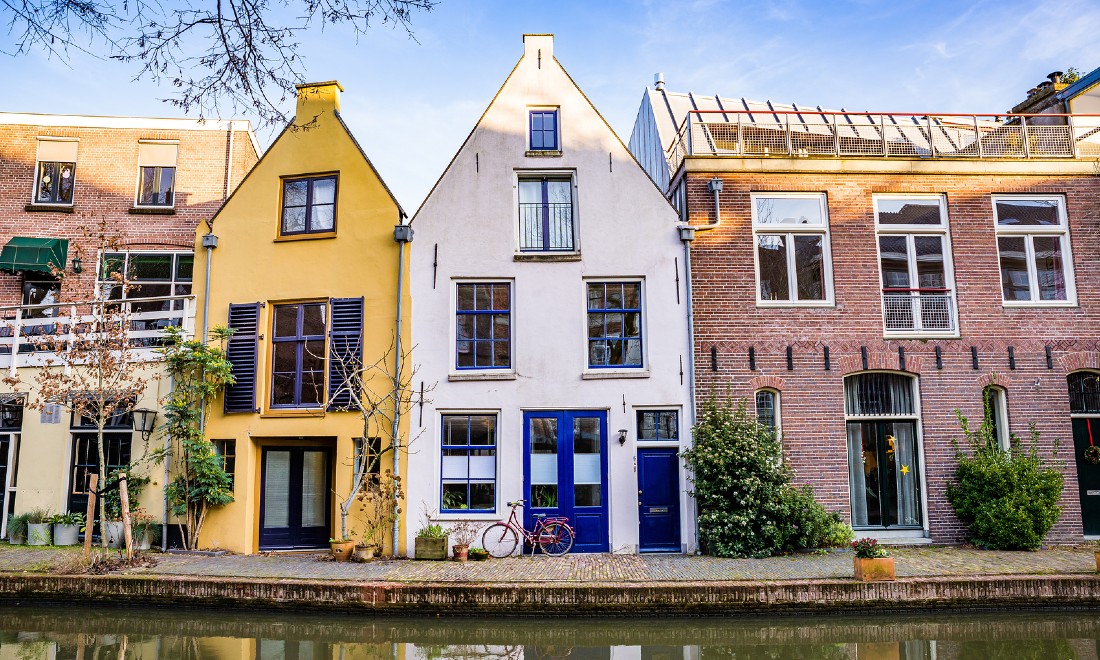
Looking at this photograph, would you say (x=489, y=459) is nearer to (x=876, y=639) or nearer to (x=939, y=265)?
(x=876, y=639)

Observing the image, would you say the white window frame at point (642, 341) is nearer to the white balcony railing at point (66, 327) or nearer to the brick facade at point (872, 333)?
the brick facade at point (872, 333)

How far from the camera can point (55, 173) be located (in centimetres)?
1688

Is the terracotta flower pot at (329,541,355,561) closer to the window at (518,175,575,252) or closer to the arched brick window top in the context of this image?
the window at (518,175,575,252)

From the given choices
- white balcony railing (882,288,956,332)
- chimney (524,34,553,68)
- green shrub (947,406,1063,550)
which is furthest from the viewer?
chimney (524,34,553,68)

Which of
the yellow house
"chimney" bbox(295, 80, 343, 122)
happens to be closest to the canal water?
the yellow house

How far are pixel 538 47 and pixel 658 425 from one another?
7525 millimetres

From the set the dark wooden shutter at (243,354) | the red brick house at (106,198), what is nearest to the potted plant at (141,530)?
the dark wooden shutter at (243,354)

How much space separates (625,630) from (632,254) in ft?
22.7

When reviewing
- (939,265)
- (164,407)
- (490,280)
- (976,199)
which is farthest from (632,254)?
(164,407)

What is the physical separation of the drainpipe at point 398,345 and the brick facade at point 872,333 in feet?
17.3

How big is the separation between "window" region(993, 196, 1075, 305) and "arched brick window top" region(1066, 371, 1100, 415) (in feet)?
4.65

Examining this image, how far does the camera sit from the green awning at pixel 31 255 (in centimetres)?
1554

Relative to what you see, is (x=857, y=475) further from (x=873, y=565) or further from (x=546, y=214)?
(x=546, y=214)

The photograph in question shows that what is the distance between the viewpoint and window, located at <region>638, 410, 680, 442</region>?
13227mm
